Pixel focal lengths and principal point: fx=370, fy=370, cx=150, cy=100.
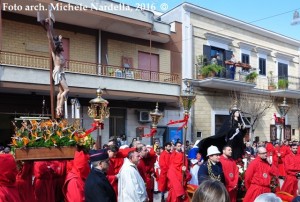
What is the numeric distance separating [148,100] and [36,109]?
555 cm

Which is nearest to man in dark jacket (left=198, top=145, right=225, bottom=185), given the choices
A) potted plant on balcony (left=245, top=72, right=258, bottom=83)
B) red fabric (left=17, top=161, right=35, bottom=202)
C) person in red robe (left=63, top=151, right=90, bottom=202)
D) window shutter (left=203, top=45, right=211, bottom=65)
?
person in red robe (left=63, top=151, right=90, bottom=202)

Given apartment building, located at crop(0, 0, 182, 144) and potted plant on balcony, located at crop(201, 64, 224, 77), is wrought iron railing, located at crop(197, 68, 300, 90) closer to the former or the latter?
potted plant on balcony, located at crop(201, 64, 224, 77)

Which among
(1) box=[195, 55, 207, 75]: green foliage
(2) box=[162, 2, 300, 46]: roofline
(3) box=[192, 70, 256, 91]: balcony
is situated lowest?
(3) box=[192, 70, 256, 91]: balcony

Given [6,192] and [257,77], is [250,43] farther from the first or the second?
[6,192]

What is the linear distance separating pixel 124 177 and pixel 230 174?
109 inches

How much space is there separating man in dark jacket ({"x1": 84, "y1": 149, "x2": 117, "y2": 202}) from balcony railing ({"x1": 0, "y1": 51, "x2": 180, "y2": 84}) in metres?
10.2

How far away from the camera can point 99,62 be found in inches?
686

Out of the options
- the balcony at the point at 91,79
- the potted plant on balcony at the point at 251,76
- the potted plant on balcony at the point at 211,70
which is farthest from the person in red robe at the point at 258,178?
the potted plant on balcony at the point at 251,76

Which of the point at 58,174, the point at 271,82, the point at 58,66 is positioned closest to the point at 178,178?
the point at 58,174

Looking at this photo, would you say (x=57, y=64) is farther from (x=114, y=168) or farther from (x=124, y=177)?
(x=124, y=177)

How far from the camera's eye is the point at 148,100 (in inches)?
725

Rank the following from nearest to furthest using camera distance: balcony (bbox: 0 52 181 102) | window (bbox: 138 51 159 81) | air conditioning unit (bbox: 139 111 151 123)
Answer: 1. balcony (bbox: 0 52 181 102)
2. air conditioning unit (bbox: 139 111 151 123)
3. window (bbox: 138 51 159 81)

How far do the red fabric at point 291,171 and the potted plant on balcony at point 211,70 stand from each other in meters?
10.1

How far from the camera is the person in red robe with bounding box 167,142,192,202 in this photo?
28.2 feet
